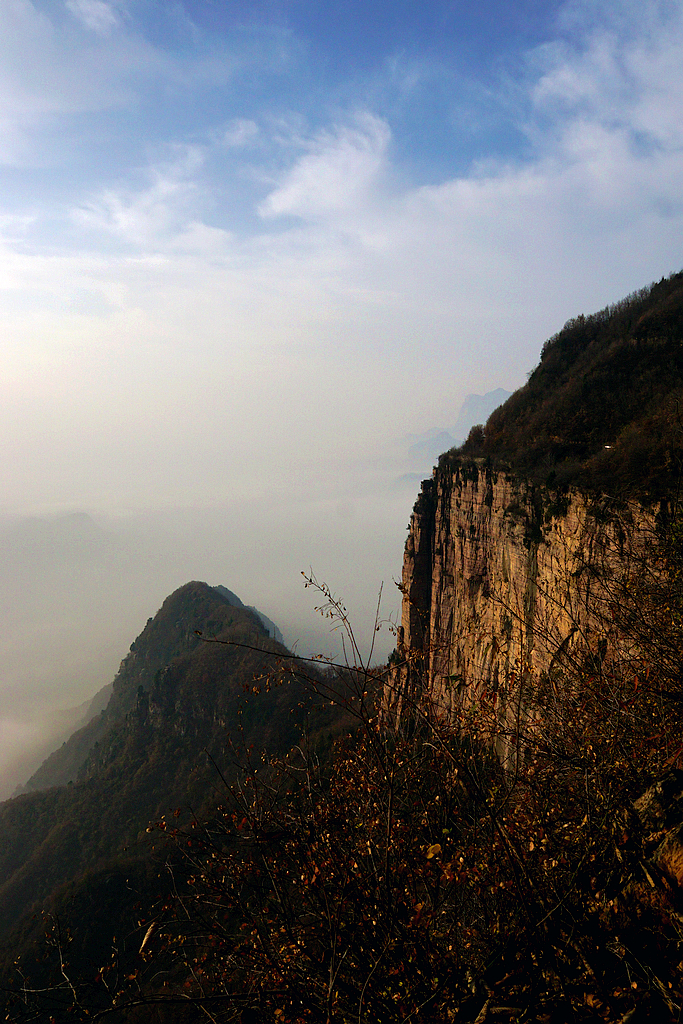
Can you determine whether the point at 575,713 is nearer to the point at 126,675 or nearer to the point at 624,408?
the point at 624,408

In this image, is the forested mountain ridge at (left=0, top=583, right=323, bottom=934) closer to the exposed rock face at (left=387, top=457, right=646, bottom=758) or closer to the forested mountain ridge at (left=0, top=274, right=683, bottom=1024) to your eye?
the exposed rock face at (left=387, top=457, right=646, bottom=758)

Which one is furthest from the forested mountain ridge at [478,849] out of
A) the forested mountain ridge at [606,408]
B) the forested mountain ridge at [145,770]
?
the forested mountain ridge at [145,770]

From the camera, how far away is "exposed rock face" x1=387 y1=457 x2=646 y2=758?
416 inches

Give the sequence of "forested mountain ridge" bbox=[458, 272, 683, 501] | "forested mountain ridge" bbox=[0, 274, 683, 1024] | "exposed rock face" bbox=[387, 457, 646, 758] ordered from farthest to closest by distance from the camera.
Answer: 1. "forested mountain ridge" bbox=[458, 272, 683, 501]
2. "exposed rock face" bbox=[387, 457, 646, 758]
3. "forested mountain ridge" bbox=[0, 274, 683, 1024]

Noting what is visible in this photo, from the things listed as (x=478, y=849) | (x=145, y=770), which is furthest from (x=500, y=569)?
(x=145, y=770)

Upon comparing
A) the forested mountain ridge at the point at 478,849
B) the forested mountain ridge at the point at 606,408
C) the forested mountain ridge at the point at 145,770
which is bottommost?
the forested mountain ridge at the point at 145,770

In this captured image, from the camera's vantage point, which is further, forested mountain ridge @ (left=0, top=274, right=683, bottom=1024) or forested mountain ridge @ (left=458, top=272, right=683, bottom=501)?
forested mountain ridge @ (left=458, top=272, right=683, bottom=501)

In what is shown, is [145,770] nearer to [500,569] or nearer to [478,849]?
[500,569]

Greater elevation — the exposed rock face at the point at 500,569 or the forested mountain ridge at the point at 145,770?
the exposed rock face at the point at 500,569

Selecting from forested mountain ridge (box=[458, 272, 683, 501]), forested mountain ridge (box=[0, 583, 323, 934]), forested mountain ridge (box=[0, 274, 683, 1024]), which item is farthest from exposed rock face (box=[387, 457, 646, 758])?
forested mountain ridge (box=[0, 583, 323, 934])

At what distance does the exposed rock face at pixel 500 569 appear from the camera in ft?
34.7

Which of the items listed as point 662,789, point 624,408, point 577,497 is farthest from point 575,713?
point 624,408

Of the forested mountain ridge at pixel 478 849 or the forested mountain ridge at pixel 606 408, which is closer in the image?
the forested mountain ridge at pixel 478 849

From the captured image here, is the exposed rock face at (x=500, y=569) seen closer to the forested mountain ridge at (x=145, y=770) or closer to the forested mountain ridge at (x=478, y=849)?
the forested mountain ridge at (x=478, y=849)
